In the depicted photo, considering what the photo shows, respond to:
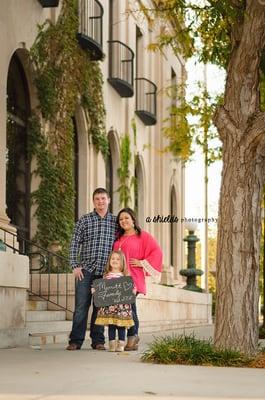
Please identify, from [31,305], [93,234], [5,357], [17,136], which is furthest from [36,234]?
[5,357]

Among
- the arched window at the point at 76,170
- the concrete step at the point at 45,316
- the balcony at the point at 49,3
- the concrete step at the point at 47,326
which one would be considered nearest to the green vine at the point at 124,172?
the arched window at the point at 76,170

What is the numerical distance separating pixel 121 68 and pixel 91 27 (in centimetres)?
333

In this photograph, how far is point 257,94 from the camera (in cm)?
1008

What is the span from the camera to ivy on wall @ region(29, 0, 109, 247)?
1823cm

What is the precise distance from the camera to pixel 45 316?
47.4ft

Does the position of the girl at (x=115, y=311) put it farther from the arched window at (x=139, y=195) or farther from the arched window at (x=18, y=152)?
the arched window at (x=139, y=195)

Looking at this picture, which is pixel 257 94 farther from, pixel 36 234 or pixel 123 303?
pixel 36 234

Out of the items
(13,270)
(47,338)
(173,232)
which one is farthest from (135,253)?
(173,232)

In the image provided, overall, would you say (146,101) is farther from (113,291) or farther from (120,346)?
(113,291)

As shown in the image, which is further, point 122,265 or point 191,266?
point 191,266

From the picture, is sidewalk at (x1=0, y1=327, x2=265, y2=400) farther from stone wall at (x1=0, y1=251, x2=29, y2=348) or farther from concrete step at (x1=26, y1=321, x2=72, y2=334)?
concrete step at (x1=26, y1=321, x2=72, y2=334)

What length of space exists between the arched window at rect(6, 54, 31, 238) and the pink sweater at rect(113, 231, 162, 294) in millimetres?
6743

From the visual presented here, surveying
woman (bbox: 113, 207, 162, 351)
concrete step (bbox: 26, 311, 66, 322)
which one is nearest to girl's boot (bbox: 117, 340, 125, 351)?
woman (bbox: 113, 207, 162, 351)

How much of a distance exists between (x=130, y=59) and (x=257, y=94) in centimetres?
1469
